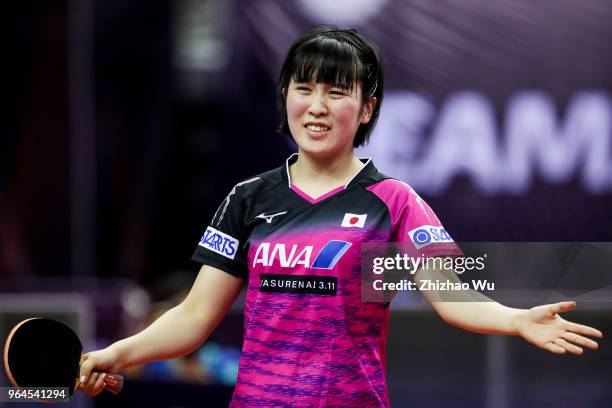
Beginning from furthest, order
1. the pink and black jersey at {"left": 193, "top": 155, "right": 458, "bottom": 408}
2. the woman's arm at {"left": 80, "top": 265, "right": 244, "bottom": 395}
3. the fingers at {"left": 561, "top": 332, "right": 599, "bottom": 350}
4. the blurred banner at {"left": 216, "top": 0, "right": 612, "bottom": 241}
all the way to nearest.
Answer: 1. the blurred banner at {"left": 216, "top": 0, "right": 612, "bottom": 241}
2. the woman's arm at {"left": 80, "top": 265, "right": 244, "bottom": 395}
3. the pink and black jersey at {"left": 193, "top": 155, "right": 458, "bottom": 408}
4. the fingers at {"left": 561, "top": 332, "right": 599, "bottom": 350}

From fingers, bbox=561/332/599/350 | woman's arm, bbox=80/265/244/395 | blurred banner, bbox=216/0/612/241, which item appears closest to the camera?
fingers, bbox=561/332/599/350

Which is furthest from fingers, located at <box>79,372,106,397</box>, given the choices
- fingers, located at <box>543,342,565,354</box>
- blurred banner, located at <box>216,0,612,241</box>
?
blurred banner, located at <box>216,0,612,241</box>

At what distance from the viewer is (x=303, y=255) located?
265cm

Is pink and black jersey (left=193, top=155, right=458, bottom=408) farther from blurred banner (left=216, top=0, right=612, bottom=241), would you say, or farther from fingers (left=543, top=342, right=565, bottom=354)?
blurred banner (left=216, top=0, right=612, bottom=241)

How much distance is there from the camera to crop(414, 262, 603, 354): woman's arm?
2430 millimetres

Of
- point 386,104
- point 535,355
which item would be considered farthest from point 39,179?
point 535,355

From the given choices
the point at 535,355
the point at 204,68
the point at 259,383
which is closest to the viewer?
the point at 259,383

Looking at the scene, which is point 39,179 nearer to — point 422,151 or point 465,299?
point 422,151

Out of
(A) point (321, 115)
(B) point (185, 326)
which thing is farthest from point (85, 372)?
(A) point (321, 115)

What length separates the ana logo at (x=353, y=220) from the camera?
2.68m

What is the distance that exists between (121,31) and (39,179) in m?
1.17

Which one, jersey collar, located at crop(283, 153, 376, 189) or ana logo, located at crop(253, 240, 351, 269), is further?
jersey collar, located at crop(283, 153, 376, 189)

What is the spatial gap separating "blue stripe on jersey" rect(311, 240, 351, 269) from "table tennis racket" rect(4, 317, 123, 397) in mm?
593

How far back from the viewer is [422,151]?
5816 millimetres
